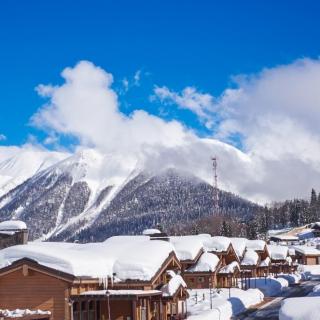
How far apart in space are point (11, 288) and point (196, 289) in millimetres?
31408

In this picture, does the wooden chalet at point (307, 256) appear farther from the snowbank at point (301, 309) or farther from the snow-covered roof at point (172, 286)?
the snowbank at point (301, 309)

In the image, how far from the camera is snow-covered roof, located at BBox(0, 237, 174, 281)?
A: 38.5 metres

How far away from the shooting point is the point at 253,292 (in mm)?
60656

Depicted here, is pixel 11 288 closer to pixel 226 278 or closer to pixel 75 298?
pixel 75 298

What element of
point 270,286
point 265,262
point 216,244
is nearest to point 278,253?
point 265,262

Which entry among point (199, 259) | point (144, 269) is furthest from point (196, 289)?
point (144, 269)

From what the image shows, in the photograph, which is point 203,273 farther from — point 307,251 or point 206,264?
point 307,251

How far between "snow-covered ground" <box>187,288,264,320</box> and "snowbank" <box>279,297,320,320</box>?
52.1 ft

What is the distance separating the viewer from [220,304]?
5006 centimetres

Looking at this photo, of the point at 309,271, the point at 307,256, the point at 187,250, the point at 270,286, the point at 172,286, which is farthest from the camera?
the point at 307,256

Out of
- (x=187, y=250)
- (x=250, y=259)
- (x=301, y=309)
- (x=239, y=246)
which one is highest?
(x=239, y=246)

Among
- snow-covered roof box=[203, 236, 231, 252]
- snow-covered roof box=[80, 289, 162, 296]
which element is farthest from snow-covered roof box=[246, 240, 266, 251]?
snow-covered roof box=[80, 289, 162, 296]

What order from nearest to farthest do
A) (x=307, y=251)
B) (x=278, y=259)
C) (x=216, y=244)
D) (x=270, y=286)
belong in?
(x=270, y=286), (x=216, y=244), (x=278, y=259), (x=307, y=251)

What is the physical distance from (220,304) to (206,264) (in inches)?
645
